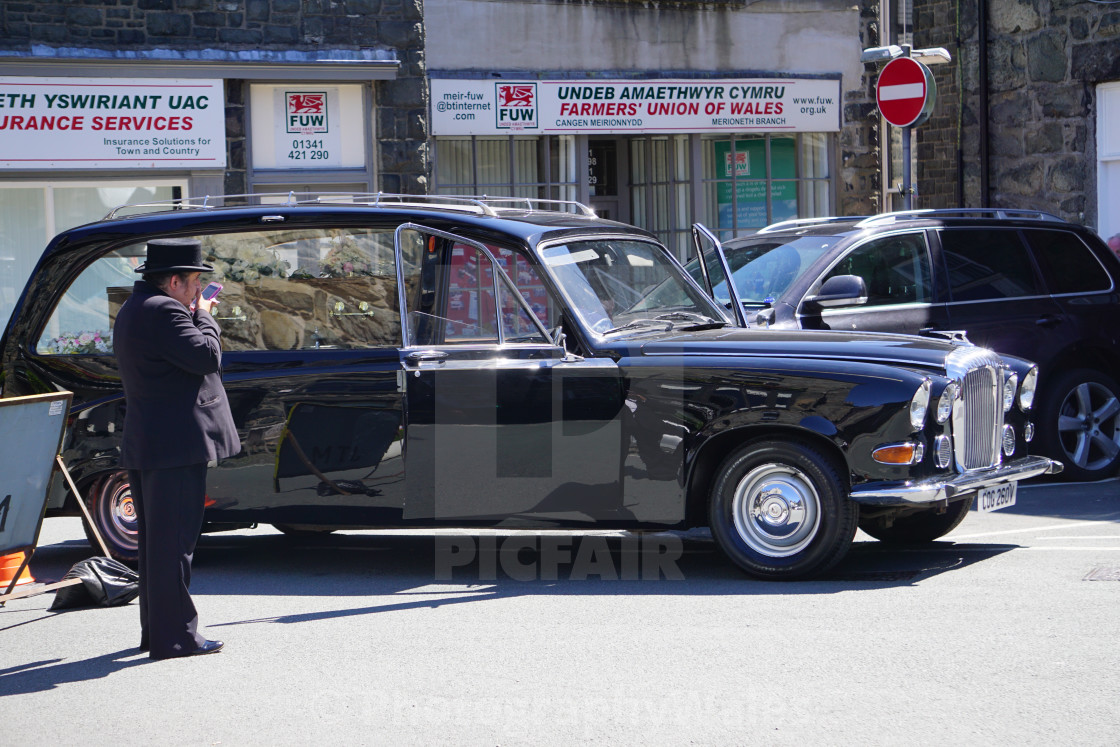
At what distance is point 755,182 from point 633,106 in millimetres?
2099

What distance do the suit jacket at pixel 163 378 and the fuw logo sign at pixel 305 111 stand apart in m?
10.5

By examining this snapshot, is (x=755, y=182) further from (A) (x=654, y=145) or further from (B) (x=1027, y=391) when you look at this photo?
(B) (x=1027, y=391)

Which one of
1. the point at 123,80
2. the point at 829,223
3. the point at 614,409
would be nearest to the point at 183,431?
the point at 614,409

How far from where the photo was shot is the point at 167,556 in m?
5.80

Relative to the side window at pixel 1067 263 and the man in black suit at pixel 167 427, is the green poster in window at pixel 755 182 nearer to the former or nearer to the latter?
the side window at pixel 1067 263

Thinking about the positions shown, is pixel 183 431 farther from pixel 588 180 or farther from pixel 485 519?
pixel 588 180

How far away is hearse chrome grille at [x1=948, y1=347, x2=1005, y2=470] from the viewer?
6820mm

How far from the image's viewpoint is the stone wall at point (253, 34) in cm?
1511

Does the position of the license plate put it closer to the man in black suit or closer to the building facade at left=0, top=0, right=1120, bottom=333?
the man in black suit

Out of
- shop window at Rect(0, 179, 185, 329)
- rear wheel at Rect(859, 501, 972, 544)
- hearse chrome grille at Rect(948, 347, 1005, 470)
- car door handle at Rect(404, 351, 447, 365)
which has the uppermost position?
shop window at Rect(0, 179, 185, 329)

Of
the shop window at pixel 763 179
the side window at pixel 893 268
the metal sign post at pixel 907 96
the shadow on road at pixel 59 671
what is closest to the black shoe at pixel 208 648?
the shadow on road at pixel 59 671

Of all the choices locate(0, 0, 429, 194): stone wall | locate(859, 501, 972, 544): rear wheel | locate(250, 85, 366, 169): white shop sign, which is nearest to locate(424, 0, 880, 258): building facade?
locate(0, 0, 429, 194): stone wall

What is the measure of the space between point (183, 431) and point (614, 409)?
88.7 inches

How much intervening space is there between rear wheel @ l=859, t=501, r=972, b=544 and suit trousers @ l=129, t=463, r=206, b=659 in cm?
399
